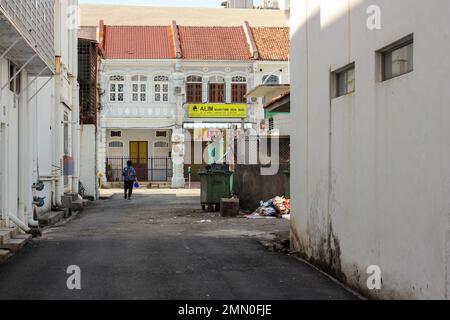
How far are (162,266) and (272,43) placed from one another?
116 ft

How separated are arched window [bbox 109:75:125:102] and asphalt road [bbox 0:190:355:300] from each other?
24980 millimetres

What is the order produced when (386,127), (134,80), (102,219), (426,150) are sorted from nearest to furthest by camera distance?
(426,150) < (386,127) < (102,219) < (134,80)

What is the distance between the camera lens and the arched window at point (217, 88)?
43219 millimetres

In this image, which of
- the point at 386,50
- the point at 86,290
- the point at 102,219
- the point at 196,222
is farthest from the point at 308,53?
the point at 102,219

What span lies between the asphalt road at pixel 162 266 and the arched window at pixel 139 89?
82.6ft

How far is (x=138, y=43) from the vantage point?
44156mm

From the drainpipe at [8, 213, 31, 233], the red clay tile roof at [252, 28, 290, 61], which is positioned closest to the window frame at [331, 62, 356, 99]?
the drainpipe at [8, 213, 31, 233]

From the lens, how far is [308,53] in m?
11.4

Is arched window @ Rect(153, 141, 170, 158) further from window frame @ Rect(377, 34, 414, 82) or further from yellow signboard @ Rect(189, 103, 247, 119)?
window frame @ Rect(377, 34, 414, 82)

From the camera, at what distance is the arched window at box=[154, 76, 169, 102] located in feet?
141

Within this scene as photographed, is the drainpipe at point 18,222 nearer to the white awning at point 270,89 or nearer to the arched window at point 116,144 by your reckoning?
the white awning at point 270,89

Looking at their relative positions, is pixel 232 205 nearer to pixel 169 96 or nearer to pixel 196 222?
pixel 196 222

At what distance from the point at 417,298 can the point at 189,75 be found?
122ft

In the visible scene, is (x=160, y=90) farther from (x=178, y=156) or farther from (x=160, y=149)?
(x=178, y=156)
